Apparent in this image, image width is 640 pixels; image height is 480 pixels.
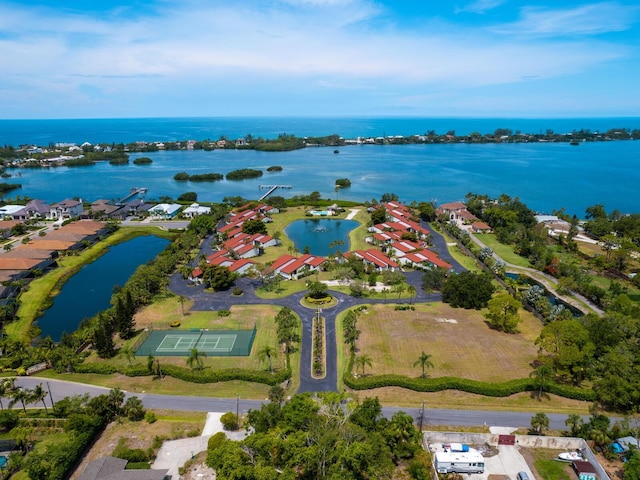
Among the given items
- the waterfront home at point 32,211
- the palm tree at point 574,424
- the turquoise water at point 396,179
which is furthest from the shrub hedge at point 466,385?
the waterfront home at point 32,211

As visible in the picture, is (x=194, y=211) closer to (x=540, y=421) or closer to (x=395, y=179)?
(x=395, y=179)

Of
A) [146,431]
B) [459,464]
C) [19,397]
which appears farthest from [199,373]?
[459,464]

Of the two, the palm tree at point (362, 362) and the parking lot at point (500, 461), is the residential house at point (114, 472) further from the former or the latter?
the parking lot at point (500, 461)

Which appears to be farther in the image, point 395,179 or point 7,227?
point 395,179

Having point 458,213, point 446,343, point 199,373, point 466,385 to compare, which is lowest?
point 199,373

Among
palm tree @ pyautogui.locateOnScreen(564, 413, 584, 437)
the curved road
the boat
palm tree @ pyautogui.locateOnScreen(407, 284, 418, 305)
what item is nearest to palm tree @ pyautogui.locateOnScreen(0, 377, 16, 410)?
the curved road

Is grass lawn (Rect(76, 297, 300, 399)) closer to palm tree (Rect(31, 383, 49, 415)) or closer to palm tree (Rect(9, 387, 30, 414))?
palm tree (Rect(31, 383, 49, 415))

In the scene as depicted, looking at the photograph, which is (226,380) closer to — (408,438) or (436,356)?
(408,438)

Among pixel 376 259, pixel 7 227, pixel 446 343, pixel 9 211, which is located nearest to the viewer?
pixel 446 343
